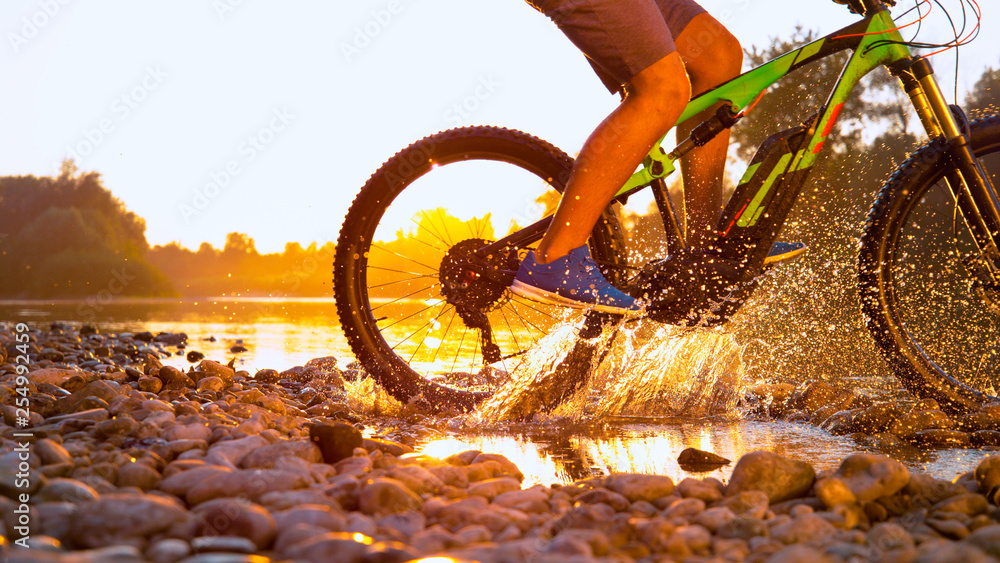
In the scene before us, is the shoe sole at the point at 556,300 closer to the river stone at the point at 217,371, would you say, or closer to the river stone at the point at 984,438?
the river stone at the point at 984,438

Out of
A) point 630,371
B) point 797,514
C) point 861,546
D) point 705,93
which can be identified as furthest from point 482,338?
point 861,546

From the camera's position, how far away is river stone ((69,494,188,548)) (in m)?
1.08

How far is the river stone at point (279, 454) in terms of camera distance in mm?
1544

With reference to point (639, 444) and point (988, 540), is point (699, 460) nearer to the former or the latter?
point (639, 444)

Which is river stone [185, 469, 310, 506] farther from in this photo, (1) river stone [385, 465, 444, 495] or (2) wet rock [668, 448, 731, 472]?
(2) wet rock [668, 448, 731, 472]

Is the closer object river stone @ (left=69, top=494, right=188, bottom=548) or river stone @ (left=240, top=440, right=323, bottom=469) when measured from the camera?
river stone @ (left=69, top=494, right=188, bottom=548)

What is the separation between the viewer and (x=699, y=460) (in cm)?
200

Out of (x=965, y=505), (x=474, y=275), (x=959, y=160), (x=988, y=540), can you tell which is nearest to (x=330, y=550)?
(x=988, y=540)

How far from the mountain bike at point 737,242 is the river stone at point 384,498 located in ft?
4.41

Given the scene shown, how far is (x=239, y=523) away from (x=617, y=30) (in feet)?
6.36

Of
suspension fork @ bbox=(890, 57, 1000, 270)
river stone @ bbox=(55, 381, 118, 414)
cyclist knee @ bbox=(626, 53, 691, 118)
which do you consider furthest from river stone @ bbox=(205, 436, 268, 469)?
suspension fork @ bbox=(890, 57, 1000, 270)

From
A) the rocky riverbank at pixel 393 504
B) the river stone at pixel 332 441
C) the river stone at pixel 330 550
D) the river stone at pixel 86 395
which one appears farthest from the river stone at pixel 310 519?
the river stone at pixel 86 395

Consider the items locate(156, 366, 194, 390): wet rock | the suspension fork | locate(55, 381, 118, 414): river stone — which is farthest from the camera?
locate(156, 366, 194, 390): wet rock

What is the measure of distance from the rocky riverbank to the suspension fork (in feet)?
4.44
